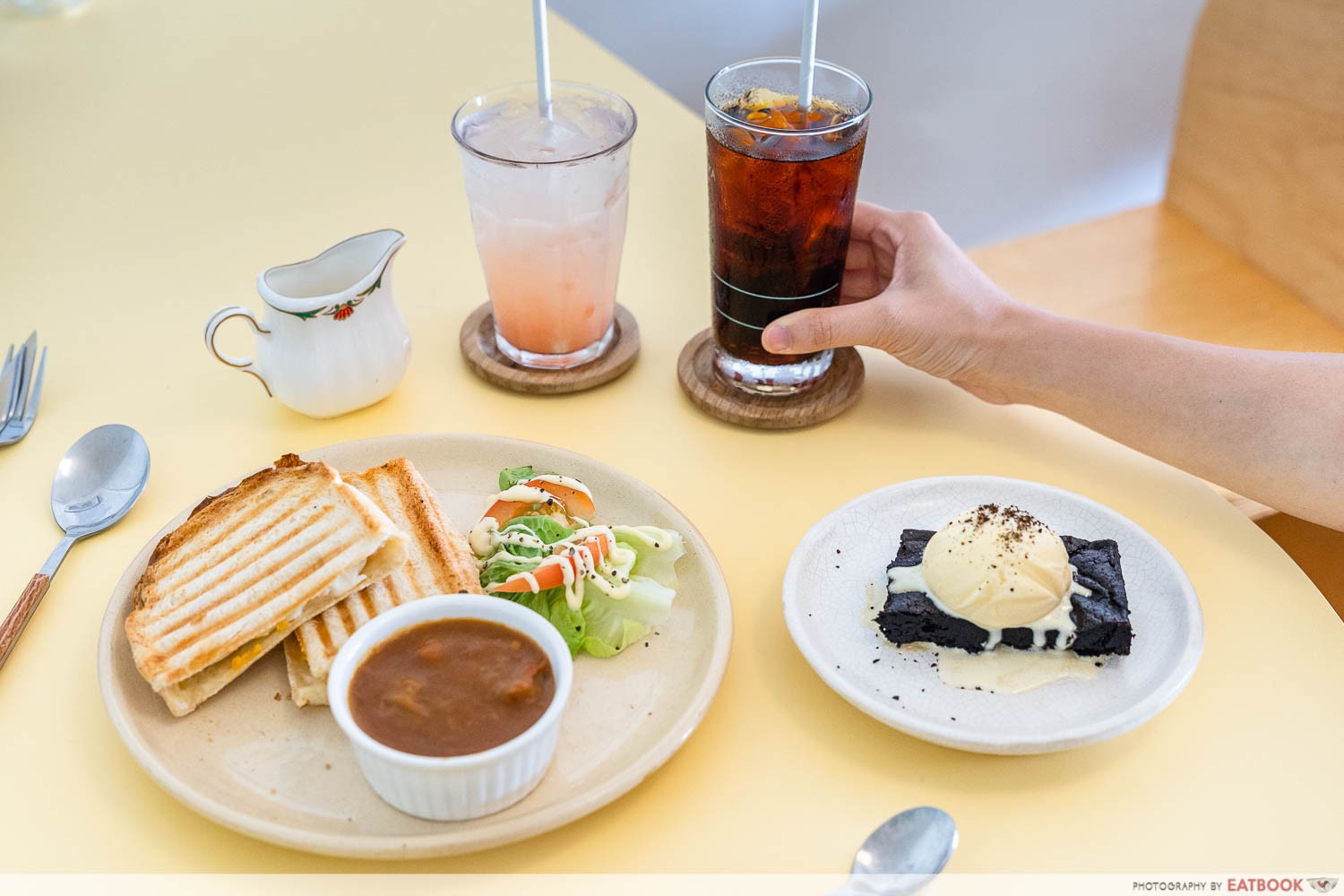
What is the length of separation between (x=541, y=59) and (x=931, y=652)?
41.9 inches

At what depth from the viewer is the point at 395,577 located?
4.88ft

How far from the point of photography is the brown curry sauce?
1.21 metres

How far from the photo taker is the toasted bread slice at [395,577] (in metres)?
1.38

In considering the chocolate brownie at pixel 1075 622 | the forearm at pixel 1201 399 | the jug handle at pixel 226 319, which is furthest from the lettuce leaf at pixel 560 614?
the forearm at pixel 1201 399

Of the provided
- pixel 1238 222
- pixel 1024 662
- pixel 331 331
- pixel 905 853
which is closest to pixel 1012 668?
pixel 1024 662

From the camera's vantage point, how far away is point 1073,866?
47.8 inches

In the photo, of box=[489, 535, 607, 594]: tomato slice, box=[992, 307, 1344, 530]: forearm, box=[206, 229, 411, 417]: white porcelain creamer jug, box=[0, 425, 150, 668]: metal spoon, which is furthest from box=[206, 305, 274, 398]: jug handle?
box=[992, 307, 1344, 530]: forearm

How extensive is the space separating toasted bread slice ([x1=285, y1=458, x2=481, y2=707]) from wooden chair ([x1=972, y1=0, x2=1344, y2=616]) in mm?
1819

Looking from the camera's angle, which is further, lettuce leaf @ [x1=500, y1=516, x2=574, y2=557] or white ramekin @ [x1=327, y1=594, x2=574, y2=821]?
lettuce leaf @ [x1=500, y1=516, x2=574, y2=557]

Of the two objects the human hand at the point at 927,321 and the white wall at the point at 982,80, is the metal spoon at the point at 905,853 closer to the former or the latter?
the human hand at the point at 927,321

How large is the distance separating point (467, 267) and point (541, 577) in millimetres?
1002

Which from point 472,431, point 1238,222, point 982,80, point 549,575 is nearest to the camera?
point 549,575

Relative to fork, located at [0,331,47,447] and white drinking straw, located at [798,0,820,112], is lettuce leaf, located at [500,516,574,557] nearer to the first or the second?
white drinking straw, located at [798,0,820,112]

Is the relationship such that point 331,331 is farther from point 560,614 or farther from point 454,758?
point 454,758
